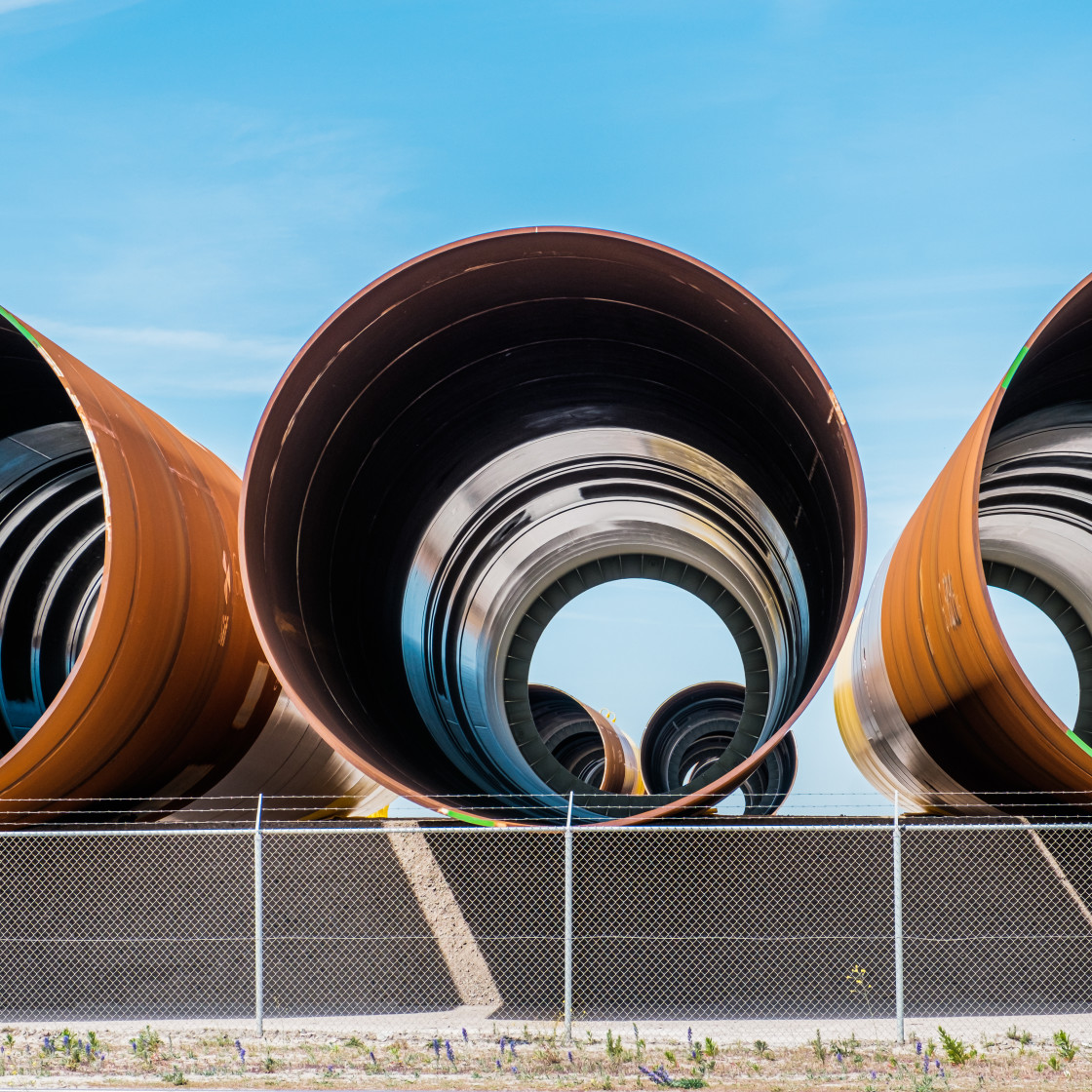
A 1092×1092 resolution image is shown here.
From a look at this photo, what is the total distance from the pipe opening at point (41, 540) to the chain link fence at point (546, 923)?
3009mm

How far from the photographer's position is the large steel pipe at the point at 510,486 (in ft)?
25.5

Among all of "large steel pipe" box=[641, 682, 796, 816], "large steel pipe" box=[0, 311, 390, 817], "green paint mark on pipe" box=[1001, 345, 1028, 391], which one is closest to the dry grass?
"large steel pipe" box=[0, 311, 390, 817]

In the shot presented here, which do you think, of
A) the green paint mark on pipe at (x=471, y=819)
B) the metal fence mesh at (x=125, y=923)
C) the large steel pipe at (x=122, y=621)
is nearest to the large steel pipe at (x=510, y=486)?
the green paint mark on pipe at (x=471, y=819)

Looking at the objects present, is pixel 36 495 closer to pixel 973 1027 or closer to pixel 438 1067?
pixel 438 1067

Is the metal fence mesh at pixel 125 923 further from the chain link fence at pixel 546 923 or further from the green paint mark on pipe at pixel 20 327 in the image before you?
the green paint mark on pipe at pixel 20 327

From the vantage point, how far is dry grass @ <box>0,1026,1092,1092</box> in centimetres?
659

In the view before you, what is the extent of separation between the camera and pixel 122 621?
805 cm

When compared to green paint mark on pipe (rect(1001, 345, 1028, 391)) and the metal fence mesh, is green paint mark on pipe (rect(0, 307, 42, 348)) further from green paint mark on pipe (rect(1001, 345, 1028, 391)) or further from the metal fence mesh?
green paint mark on pipe (rect(1001, 345, 1028, 391))

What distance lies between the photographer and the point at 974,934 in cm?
895

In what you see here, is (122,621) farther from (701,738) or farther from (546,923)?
(701,738)

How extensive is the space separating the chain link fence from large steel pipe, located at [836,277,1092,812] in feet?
2.88

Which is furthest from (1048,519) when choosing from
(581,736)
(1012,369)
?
(581,736)

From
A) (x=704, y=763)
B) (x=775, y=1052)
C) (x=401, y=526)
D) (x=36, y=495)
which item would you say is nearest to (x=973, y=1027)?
(x=775, y=1052)

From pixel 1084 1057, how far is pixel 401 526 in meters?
6.93
